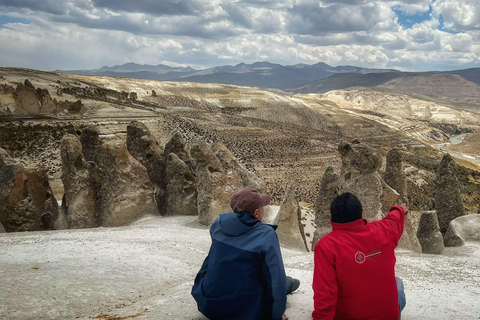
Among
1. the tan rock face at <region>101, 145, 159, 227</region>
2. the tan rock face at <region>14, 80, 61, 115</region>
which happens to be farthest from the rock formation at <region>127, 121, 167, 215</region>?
the tan rock face at <region>14, 80, 61, 115</region>

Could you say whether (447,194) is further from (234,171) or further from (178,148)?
(178,148)

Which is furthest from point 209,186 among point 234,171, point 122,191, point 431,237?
point 431,237

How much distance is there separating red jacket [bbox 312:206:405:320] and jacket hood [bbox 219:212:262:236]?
84cm

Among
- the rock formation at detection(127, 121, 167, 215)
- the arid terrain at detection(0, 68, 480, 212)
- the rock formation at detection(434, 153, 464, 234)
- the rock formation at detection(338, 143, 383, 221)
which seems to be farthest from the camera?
the arid terrain at detection(0, 68, 480, 212)

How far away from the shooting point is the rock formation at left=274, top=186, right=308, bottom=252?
1234 cm

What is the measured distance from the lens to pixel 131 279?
7363 millimetres

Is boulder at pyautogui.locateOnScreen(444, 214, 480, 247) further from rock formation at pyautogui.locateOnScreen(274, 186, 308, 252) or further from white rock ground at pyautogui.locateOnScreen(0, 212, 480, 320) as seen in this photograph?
rock formation at pyautogui.locateOnScreen(274, 186, 308, 252)

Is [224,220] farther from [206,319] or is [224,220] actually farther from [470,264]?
[470,264]

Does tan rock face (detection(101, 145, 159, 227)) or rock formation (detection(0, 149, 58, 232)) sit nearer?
rock formation (detection(0, 149, 58, 232))

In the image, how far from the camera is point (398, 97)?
164250mm

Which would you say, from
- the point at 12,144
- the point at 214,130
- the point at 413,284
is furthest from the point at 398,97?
the point at 413,284

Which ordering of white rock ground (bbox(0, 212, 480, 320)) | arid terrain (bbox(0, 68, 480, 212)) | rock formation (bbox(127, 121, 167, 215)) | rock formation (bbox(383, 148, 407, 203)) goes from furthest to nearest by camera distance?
arid terrain (bbox(0, 68, 480, 212)) → rock formation (bbox(127, 121, 167, 215)) → rock formation (bbox(383, 148, 407, 203)) → white rock ground (bbox(0, 212, 480, 320))

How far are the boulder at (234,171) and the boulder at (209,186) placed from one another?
45 cm

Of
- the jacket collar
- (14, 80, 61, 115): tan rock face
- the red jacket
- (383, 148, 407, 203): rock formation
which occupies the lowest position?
(383, 148, 407, 203): rock formation
